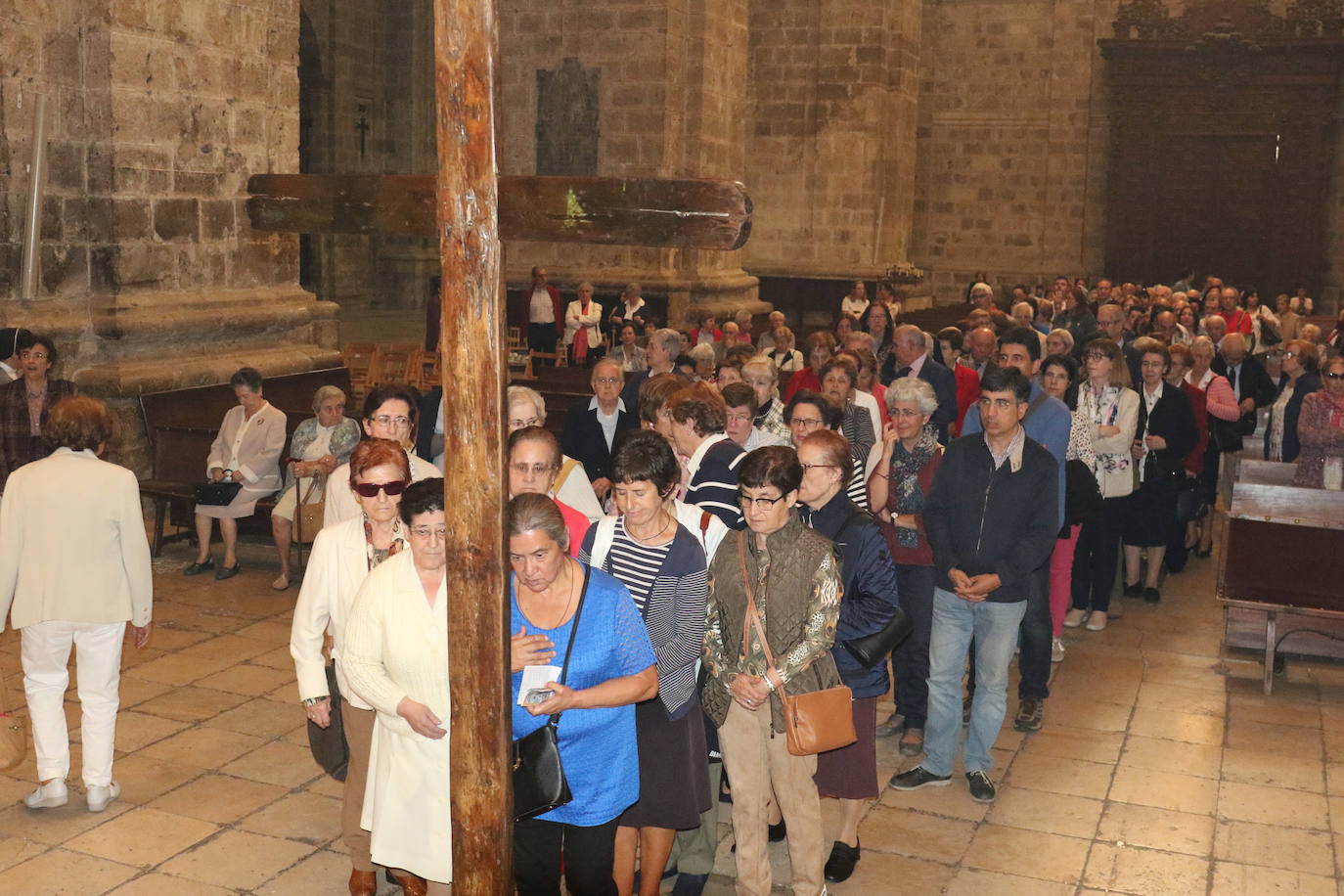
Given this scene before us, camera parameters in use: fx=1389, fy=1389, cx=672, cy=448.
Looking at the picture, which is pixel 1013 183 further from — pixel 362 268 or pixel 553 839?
pixel 553 839

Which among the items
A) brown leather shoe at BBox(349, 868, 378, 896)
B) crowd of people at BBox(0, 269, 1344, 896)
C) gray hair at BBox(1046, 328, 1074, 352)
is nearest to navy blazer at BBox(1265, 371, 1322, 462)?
crowd of people at BBox(0, 269, 1344, 896)

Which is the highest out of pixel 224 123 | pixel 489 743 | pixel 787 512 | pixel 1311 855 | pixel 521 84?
pixel 521 84

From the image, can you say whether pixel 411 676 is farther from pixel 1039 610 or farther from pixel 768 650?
pixel 1039 610

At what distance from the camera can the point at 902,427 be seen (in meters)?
5.59

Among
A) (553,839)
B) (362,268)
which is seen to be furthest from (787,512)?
(362,268)

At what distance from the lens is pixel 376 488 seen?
4.11 m

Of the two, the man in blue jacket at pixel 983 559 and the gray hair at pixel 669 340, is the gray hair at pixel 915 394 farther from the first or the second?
the gray hair at pixel 669 340

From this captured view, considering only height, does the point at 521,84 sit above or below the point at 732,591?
above

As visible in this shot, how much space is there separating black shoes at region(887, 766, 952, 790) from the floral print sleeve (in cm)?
151

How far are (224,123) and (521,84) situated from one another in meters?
6.54

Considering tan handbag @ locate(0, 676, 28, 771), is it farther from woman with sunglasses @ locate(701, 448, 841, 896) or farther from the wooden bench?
the wooden bench

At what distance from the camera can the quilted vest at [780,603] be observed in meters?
4.01

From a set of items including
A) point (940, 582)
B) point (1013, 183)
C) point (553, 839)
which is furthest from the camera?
point (1013, 183)

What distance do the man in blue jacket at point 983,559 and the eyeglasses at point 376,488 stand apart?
7.00 ft
